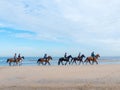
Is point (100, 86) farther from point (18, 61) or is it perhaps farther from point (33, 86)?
point (18, 61)

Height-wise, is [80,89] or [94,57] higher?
[94,57]

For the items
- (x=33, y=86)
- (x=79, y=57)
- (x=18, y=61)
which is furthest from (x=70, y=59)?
(x=33, y=86)

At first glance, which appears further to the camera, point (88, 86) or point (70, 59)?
point (70, 59)

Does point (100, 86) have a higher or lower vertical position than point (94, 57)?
lower

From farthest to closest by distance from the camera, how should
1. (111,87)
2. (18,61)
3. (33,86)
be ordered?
1. (18,61)
2. (33,86)
3. (111,87)

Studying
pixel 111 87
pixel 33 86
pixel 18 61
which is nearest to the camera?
pixel 111 87

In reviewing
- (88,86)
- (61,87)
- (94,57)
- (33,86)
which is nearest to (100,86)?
(88,86)

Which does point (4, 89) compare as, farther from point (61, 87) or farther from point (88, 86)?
point (88, 86)

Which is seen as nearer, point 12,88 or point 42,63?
point 12,88

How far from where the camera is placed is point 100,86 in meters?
16.9

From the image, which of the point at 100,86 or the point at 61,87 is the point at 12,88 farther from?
the point at 100,86

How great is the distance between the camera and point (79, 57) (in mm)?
46812

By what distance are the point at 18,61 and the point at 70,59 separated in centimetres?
740

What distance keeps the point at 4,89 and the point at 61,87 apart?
3024mm
